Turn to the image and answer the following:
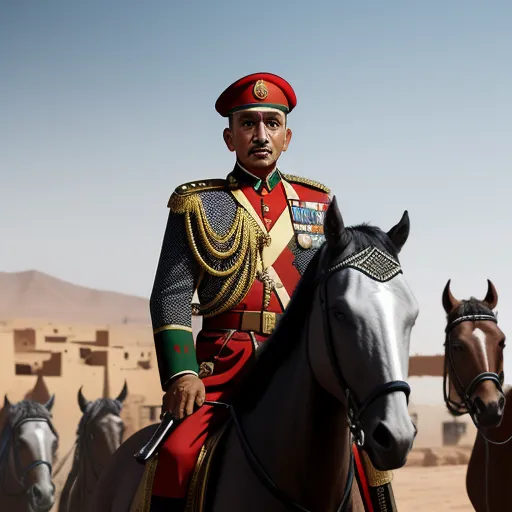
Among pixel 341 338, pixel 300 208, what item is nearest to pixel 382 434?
pixel 341 338

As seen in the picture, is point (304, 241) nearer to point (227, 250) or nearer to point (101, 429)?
point (227, 250)

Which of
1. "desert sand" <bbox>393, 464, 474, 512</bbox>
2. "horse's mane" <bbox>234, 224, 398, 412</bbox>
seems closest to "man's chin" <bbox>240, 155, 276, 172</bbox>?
"horse's mane" <bbox>234, 224, 398, 412</bbox>

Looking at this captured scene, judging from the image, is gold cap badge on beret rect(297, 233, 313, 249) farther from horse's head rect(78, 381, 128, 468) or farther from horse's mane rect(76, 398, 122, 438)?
horse's mane rect(76, 398, 122, 438)

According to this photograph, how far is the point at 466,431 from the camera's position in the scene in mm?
46344

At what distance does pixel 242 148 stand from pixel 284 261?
0.61m

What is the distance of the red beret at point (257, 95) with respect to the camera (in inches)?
207

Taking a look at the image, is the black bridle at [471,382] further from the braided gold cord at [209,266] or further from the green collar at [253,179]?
the braided gold cord at [209,266]

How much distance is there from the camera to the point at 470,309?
10445mm

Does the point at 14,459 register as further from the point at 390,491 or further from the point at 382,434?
the point at 382,434

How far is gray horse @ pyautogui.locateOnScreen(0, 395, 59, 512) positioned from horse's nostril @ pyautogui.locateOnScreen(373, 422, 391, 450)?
9914 millimetres

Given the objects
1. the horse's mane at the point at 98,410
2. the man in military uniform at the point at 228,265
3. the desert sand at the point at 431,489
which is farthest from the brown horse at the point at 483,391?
the desert sand at the point at 431,489

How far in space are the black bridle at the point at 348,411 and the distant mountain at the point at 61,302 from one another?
143183mm

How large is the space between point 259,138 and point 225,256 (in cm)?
63

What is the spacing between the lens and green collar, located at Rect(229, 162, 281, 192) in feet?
17.3
